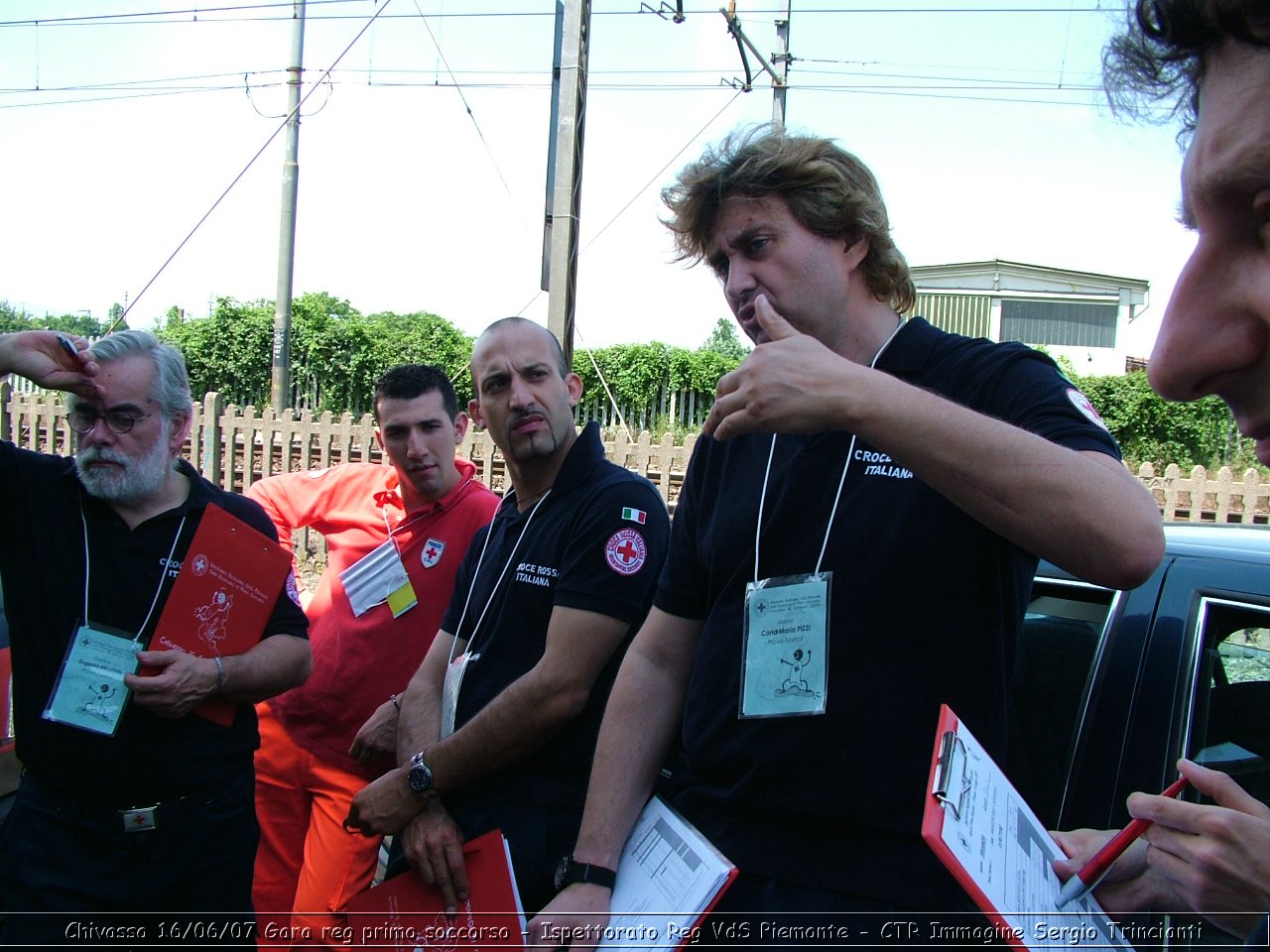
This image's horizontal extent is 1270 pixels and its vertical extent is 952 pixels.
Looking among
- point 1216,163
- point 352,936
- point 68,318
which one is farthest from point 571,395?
point 68,318

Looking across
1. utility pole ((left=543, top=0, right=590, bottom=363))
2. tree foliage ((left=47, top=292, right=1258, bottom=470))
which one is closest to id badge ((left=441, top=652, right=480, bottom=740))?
utility pole ((left=543, top=0, right=590, bottom=363))

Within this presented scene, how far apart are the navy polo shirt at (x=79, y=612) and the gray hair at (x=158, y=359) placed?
0.33 metres

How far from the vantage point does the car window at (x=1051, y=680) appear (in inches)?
73.4

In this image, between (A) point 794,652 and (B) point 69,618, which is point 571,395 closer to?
(B) point 69,618

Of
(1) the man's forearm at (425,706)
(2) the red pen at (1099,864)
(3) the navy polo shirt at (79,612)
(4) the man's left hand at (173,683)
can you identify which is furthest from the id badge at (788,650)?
(3) the navy polo shirt at (79,612)

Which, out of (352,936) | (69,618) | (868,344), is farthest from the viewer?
(69,618)

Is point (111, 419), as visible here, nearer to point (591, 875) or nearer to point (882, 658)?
point (591, 875)

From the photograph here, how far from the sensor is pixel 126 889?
2494 millimetres

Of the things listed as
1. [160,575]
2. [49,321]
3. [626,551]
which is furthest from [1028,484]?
[49,321]

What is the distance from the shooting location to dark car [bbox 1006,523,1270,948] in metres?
1.71

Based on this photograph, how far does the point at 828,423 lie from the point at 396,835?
1.78 metres

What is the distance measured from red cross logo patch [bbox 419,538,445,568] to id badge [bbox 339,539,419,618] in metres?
0.09

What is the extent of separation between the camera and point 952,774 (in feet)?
3.55

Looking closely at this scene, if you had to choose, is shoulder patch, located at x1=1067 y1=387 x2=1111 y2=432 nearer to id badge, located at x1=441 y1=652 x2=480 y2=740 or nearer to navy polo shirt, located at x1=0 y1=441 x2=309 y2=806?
id badge, located at x1=441 y1=652 x2=480 y2=740
